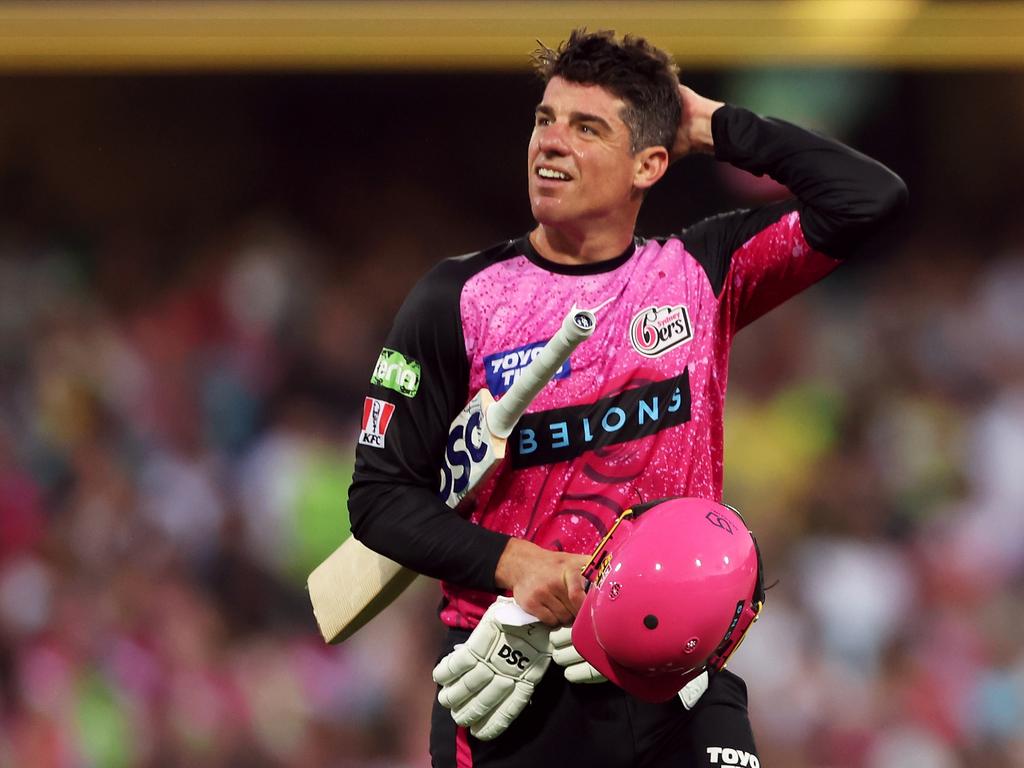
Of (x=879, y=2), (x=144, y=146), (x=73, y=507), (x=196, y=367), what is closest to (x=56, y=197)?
(x=144, y=146)

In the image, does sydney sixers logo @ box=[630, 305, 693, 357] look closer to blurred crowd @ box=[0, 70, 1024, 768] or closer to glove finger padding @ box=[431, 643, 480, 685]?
glove finger padding @ box=[431, 643, 480, 685]

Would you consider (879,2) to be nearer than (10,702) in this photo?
No

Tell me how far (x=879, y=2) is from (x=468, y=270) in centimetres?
531

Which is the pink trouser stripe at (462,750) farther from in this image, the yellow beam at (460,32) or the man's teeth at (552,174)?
the yellow beam at (460,32)

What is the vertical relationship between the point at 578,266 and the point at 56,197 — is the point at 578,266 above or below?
above

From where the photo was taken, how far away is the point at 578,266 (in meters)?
3.24

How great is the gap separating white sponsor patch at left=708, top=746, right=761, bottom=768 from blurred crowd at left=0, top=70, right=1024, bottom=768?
12.1 ft

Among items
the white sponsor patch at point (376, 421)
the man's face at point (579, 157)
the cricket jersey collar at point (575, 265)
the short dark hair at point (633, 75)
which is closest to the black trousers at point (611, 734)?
the white sponsor patch at point (376, 421)

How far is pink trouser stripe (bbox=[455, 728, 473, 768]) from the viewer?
313 cm

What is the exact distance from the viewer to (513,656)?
3006mm

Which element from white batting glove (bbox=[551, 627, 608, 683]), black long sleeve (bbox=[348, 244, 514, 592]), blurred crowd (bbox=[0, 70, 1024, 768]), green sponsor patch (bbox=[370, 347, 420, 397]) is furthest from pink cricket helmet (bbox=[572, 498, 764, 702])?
blurred crowd (bbox=[0, 70, 1024, 768])

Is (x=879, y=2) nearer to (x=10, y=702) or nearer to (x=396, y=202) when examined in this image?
(x=396, y=202)

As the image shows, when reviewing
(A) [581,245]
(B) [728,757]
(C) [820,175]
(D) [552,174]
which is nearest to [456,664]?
(B) [728,757]

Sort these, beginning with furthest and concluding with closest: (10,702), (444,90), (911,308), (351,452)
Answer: (444,90) < (911,308) < (351,452) < (10,702)
